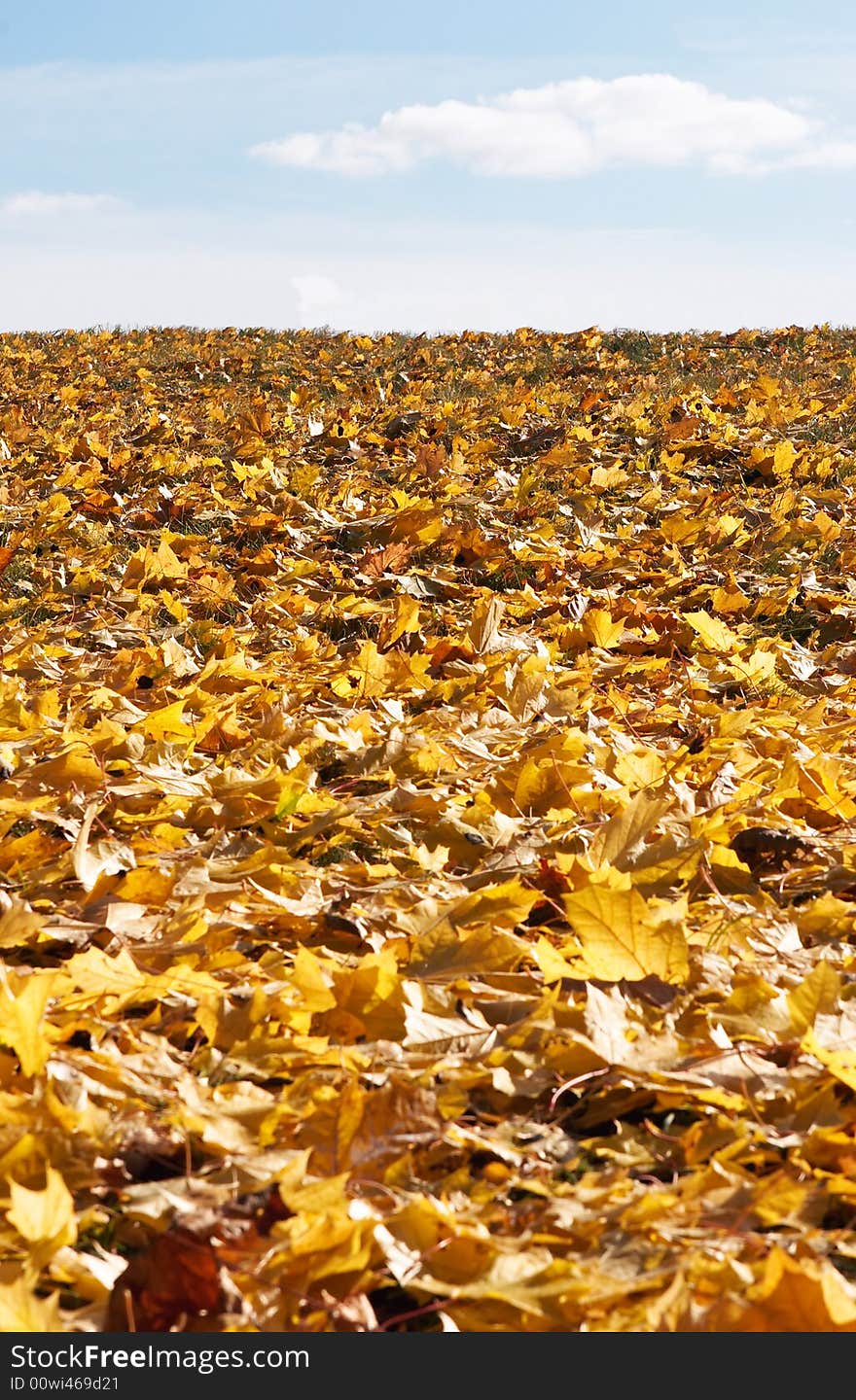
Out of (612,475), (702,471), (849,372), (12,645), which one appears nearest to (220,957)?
(12,645)

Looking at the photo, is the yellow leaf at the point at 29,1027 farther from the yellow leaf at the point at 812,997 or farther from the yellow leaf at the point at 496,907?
the yellow leaf at the point at 812,997

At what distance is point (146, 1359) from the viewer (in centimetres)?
117

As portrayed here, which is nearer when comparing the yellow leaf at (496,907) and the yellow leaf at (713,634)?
the yellow leaf at (496,907)

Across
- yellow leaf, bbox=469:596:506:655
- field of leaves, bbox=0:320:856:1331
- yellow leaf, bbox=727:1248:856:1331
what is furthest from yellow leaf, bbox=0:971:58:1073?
yellow leaf, bbox=469:596:506:655

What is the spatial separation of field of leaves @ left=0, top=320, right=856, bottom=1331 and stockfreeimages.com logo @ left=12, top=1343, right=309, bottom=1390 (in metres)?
0.03

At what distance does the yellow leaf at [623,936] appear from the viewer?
1.66 meters

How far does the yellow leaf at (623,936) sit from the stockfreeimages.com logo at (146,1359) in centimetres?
68

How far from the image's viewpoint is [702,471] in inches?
228

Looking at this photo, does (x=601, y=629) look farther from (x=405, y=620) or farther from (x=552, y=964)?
(x=552, y=964)

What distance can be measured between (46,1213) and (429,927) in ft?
2.52

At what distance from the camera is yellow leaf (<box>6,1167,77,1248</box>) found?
49.0 inches

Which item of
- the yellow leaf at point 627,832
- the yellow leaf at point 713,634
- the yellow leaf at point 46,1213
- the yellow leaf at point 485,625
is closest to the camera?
the yellow leaf at point 46,1213

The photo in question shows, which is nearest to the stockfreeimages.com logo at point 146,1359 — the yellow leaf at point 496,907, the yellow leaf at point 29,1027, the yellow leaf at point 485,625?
the yellow leaf at point 29,1027

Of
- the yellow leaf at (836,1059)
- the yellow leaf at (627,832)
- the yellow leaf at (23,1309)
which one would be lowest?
the yellow leaf at (23,1309)
